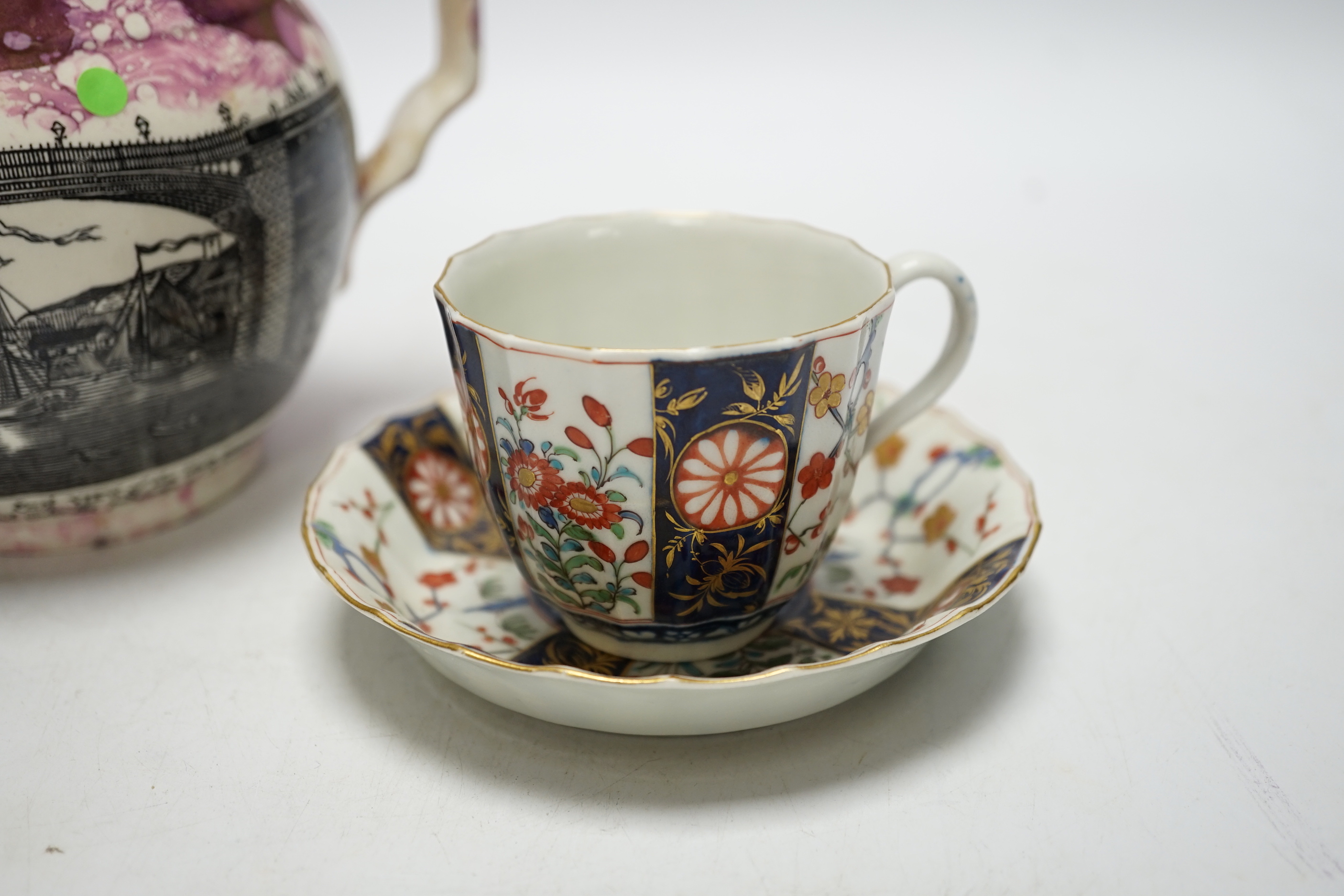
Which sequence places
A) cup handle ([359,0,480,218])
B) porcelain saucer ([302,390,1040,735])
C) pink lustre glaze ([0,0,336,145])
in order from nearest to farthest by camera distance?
porcelain saucer ([302,390,1040,735]) → pink lustre glaze ([0,0,336,145]) → cup handle ([359,0,480,218])

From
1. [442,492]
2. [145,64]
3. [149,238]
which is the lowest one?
[442,492]

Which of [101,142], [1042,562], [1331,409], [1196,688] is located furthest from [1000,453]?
[101,142]

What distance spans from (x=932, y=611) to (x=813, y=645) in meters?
0.09

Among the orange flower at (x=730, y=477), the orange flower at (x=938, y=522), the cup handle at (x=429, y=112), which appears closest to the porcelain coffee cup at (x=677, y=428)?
the orange flower at (x=730, y=477)

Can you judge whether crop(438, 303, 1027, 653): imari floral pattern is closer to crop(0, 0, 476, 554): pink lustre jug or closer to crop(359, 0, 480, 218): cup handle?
crop(0, 0, 476, 554): pink lustre jug

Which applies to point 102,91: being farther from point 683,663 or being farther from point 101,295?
point 683,663

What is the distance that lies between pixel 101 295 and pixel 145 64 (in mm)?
161

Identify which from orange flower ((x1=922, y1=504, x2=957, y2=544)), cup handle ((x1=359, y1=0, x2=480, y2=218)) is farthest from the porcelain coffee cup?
cup handle ((x1=359, y1=0, x2=480, y2=218))

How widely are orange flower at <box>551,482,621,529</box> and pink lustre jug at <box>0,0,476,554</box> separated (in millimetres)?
348

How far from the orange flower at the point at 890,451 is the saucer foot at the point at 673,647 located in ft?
0.84

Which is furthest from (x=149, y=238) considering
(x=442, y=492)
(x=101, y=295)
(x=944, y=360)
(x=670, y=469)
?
(x=944, y=360)

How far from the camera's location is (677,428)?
0.66 meters

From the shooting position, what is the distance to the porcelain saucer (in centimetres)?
65

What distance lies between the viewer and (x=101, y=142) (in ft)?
2.54
